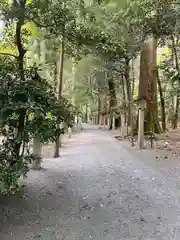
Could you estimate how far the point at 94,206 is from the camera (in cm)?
511

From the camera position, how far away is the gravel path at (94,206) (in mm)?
4207

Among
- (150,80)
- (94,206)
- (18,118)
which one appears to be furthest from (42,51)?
(94,206)

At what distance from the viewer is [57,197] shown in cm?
557

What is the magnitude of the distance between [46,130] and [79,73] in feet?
56.4

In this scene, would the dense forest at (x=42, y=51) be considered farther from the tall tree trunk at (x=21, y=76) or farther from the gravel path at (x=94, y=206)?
the gravel path at (x=94, y=206)

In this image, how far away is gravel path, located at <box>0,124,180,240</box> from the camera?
4.21 m

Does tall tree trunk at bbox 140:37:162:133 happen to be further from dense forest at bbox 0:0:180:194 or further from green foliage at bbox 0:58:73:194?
green foliage at bbox 0:58:73:194

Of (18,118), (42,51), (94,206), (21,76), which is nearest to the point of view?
(18,118)

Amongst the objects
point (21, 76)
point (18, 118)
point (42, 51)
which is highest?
point (42, 51)

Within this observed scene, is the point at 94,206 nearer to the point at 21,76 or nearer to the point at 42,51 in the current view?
the point at 21,76

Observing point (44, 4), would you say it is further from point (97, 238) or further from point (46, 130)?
point (97, 238)

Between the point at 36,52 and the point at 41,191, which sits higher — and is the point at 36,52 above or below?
above

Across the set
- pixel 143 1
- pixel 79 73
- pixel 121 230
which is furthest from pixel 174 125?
pixel 121 230

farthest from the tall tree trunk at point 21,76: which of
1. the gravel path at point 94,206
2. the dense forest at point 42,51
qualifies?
the gravel path at point 94,206
